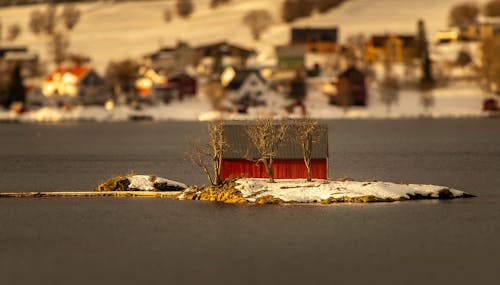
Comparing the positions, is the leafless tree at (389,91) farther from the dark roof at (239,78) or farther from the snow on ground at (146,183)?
the snow on ground at (146,183)

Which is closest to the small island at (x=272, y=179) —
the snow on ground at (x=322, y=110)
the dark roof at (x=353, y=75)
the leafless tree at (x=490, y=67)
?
the snow on ground at (x=322, y=110)

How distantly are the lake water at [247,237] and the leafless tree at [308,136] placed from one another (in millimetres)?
4396

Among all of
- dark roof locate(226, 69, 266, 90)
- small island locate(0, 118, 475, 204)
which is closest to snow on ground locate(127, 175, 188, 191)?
small island locate(0, 118, 475, 204)

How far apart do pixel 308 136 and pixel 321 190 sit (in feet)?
14.3

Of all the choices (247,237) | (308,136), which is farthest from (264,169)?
(247,237)

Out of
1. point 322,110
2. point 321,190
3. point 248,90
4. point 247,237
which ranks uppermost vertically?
point 248,90

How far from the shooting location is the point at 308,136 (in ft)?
214

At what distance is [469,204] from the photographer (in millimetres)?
62688

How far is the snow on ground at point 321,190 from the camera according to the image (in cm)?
6184

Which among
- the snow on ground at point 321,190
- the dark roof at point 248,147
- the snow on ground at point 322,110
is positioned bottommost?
the snow on ground at point 321,190

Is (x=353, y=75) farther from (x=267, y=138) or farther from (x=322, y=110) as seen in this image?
(x=267, y=138)

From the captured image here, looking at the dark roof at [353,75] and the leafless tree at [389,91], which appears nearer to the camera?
the leafless tree at [389,91]

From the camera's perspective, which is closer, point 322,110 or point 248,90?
point 322,110

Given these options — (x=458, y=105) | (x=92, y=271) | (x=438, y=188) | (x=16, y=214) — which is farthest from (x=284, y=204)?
(x=458, y=105)
